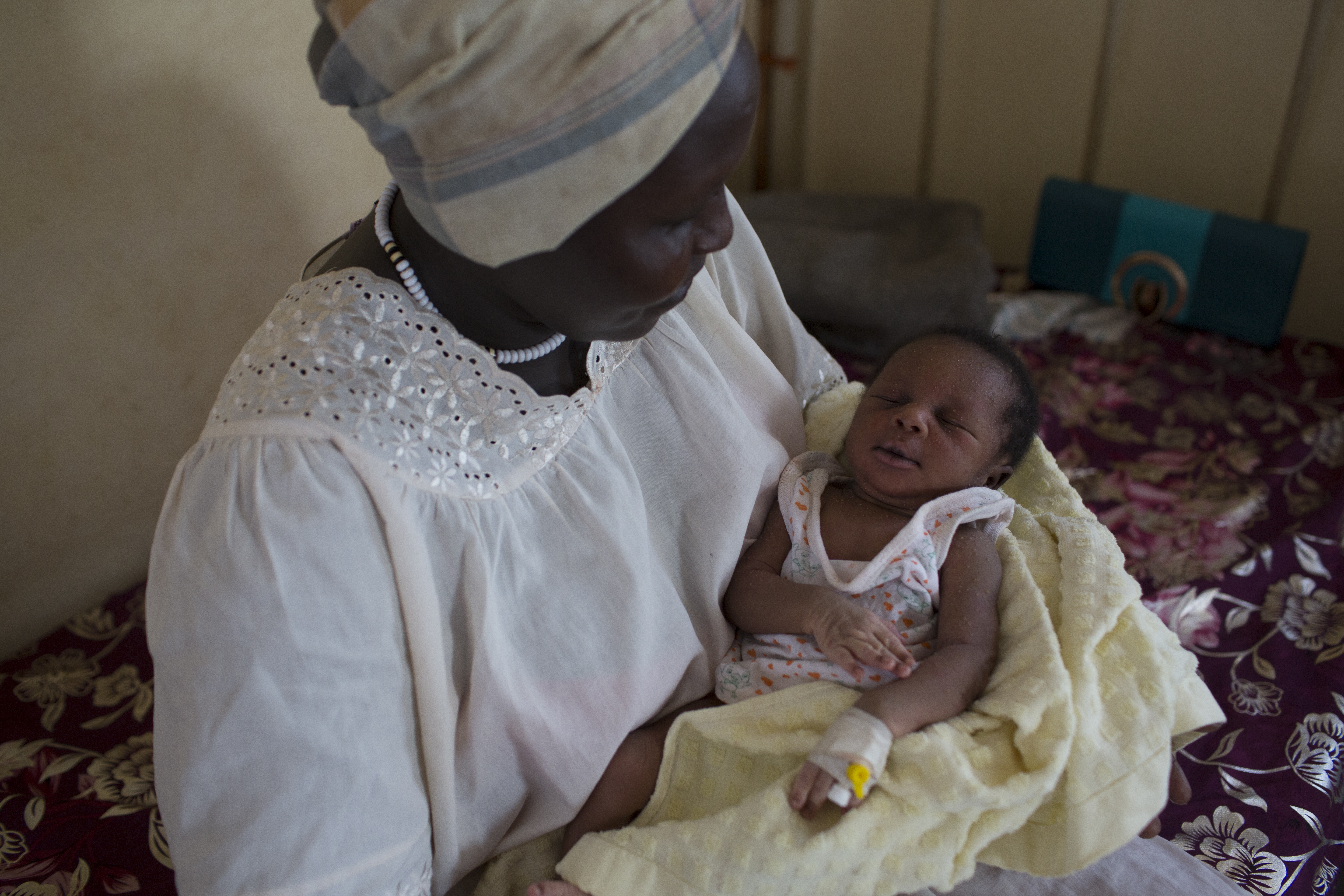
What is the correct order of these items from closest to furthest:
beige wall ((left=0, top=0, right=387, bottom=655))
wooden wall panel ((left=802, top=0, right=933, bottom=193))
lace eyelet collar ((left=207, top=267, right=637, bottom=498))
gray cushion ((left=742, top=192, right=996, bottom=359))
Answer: lace eyelet collar ((left=207, top=267, right=637, bottom=498)) < beige wall ((left=0, top=0, right=387, bottom=655)) < gray cushion ((left=742, top=192, right=996, bottom=359)) < wooden wall panel ((left=802, top=0, right=933, bottom=193))

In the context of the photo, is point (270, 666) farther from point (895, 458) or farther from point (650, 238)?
point (895, 458)

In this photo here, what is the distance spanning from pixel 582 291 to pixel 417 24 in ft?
0.76

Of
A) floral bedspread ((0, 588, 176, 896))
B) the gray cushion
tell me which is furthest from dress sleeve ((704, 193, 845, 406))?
floral bedspread ((0, 588, 176, 896))

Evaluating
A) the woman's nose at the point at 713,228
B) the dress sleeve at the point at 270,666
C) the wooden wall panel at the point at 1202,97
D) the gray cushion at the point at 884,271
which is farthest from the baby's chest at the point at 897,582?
the wooden wall panel at the point at 1202,97

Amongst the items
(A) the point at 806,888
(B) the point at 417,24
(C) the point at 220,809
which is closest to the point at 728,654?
(A) the point at 806,888

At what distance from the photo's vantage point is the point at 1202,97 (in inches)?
88.7

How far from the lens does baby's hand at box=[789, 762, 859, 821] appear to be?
2.81 feet

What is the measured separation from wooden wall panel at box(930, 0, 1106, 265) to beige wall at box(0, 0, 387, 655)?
64.4 inches

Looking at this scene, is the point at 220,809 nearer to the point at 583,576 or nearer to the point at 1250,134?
the point at 583,576

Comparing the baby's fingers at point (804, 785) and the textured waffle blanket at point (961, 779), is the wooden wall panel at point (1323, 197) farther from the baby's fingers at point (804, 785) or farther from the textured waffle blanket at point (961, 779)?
the baby's fingers at point (804, 785)

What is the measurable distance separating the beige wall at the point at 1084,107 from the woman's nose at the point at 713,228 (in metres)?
1.91

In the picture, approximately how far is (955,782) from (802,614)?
0.23 meters

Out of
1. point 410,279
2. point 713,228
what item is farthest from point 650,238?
point 410,279

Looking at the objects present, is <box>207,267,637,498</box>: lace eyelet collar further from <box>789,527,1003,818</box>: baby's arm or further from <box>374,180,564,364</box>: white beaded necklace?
<box>789,527,1003,818</box>: baby's arm
